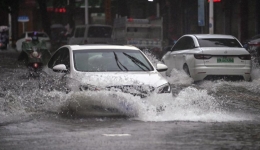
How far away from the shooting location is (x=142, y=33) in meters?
32.4

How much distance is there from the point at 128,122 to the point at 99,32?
80.2 feet

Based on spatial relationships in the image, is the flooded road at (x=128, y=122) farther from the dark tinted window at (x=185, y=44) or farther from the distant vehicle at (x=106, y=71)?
the dark tinted window at (x=185, y=44)

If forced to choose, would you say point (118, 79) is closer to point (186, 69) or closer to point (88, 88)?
point (88, 88)

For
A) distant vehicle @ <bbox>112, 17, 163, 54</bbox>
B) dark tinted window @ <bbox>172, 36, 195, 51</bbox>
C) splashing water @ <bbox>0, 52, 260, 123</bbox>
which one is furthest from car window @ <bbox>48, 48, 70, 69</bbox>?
distant vehicle @ <bbox>112, 17, 163, 54</bbox>

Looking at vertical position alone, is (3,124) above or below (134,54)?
below

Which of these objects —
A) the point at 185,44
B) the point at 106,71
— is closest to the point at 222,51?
the point at 185,44

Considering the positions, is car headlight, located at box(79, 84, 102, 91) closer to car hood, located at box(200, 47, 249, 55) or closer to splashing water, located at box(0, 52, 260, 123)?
splashing water, located at box(0, 52, 260, 123)

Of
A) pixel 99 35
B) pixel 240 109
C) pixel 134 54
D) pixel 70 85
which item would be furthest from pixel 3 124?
pixel 99 35

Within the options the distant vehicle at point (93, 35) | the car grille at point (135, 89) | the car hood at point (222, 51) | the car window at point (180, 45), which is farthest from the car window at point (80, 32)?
the car grille at point (135, 89)

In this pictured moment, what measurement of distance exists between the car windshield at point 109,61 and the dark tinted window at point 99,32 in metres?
21.4

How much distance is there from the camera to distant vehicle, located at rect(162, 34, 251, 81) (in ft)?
62.7

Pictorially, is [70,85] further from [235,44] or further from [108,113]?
[235,44]

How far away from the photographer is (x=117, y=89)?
1171 centimetres

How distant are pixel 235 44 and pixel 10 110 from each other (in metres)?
8.87
